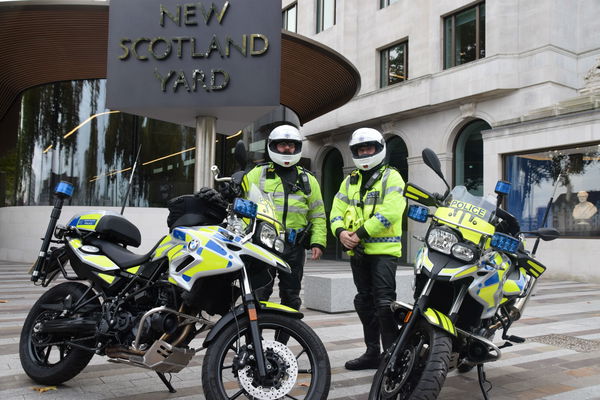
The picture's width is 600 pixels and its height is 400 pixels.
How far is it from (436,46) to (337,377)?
1631 cm

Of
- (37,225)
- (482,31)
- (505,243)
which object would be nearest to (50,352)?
A: (505,243)

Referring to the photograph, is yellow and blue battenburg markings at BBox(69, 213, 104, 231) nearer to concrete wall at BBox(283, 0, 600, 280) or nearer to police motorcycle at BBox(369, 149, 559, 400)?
police motorcycle at BBox(369, 149, 559, 400)

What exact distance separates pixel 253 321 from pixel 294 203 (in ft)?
5.50

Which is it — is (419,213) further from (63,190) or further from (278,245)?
(63,190)

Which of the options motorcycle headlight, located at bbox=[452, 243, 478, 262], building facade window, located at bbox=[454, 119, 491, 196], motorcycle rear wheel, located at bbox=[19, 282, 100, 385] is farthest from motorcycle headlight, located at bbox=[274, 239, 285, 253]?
building facade window, located at bbox=[454, 119, 491, 196]

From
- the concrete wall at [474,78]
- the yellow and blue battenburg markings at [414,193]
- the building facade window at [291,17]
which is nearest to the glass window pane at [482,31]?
the concrete wall at [474,78]

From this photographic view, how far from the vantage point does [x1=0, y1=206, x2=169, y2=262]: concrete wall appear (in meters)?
15.5

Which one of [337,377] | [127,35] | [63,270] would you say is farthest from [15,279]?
[337,377]

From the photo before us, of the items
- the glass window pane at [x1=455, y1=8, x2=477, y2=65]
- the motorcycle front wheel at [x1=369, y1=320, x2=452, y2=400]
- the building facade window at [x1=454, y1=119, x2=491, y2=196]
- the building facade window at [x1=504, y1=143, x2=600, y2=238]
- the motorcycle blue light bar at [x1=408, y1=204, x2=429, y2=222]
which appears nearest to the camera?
the motorcycle front wheel at [x1=369, y1=320, x2=452, y2=400]

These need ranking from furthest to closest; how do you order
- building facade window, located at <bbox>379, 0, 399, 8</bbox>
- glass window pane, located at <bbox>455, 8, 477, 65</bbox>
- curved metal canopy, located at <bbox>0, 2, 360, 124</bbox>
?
building facade window, located at <bbox>379, 0, 399, 8</bbox> → glass window pane, located at <bbox>455, 8, 477, 65</bbox> → curved metal canopy, located at <bbox>0, 2, 360, 124</bbox>

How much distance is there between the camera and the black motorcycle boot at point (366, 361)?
4.59m

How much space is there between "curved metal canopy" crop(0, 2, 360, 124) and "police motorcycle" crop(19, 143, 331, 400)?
10727mm

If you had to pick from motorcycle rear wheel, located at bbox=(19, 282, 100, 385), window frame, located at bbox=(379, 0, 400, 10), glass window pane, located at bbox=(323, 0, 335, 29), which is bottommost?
motorcycle rear wheel, located at bbox=(19, 282, 100, 385)

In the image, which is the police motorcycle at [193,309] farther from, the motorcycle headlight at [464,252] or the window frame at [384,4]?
the window frame at [384,4]
